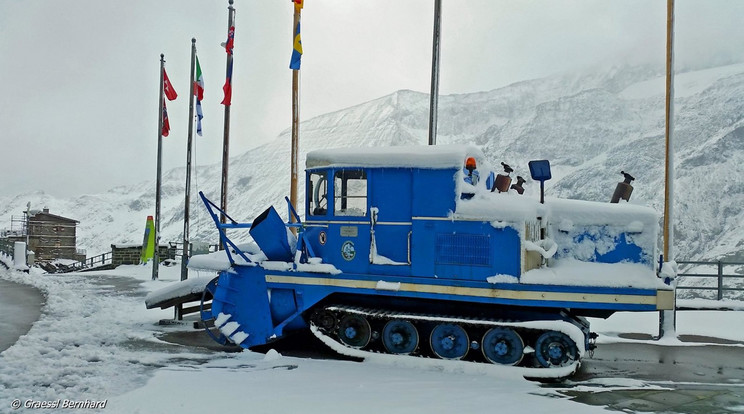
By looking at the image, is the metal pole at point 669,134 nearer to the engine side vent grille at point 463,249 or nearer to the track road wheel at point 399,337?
the engine side vent grille at point 463,249

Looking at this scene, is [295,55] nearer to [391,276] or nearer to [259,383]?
[391,276]

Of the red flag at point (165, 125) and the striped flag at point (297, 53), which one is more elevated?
the striped flag at point (297, 53)

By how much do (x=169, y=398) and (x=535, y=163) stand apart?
18.0 ft

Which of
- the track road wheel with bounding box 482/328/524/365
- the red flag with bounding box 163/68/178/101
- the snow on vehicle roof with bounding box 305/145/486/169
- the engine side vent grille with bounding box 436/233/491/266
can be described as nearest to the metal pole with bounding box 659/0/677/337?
the snow on vehicle roof with bounding box 305/145/486/169

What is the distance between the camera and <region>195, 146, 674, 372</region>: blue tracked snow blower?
23.9 feet

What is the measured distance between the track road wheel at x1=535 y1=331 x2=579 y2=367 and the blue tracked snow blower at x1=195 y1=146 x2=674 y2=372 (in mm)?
14

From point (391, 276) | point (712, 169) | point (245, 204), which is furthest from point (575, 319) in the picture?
point (245, 204)

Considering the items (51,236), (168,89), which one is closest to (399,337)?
(168,89)

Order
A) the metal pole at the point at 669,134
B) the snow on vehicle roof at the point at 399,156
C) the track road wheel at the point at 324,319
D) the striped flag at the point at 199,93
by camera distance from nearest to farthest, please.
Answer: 1. the snow on vehicle roof at the point at 399,156
2. the track road wheel at the point at 324,319
3. the metal pole at the point at 669,134
4. the striped flag at the point at 199,93

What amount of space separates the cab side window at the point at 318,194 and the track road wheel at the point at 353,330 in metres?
1.70

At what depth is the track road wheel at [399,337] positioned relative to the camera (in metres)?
7.81

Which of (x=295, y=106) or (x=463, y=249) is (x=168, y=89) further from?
(x=463, y=249)

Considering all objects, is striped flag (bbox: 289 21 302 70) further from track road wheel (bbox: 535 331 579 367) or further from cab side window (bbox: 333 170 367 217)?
track road wheel (bbox: 535 331 579 367)

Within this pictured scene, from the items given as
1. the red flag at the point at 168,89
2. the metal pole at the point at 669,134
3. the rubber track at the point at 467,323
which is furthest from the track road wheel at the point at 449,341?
the red flag at the point at 168,89
